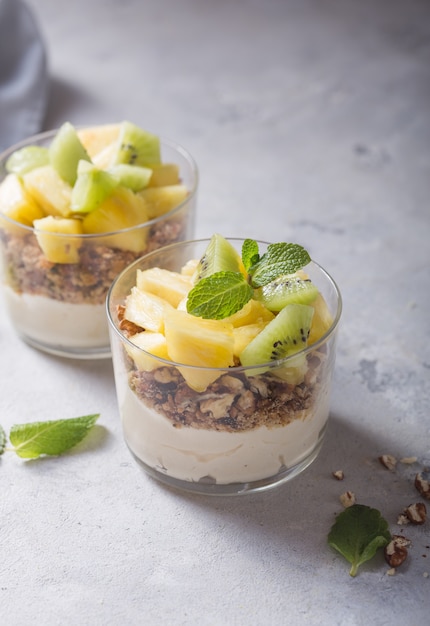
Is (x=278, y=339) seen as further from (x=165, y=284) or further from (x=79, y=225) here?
(x=79, y=225)

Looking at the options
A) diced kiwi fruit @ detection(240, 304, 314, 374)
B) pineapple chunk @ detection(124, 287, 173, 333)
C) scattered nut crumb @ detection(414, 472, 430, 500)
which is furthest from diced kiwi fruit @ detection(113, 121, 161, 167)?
scattered nut crumb @ detection(414, 472, 430, 500)

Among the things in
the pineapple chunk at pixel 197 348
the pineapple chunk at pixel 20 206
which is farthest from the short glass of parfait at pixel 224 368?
the pineapple chunk at pixel 20 206

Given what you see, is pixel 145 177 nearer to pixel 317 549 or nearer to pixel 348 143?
pixel 317 549

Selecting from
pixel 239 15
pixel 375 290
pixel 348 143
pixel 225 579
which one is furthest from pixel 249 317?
pixel 239 15

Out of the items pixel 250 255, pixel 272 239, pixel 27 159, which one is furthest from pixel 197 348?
pixel 272 239

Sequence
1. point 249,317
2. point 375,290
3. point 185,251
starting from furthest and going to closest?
point 375,290 → point 185,251 → point 249,317

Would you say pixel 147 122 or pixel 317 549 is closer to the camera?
pixel 317 549
